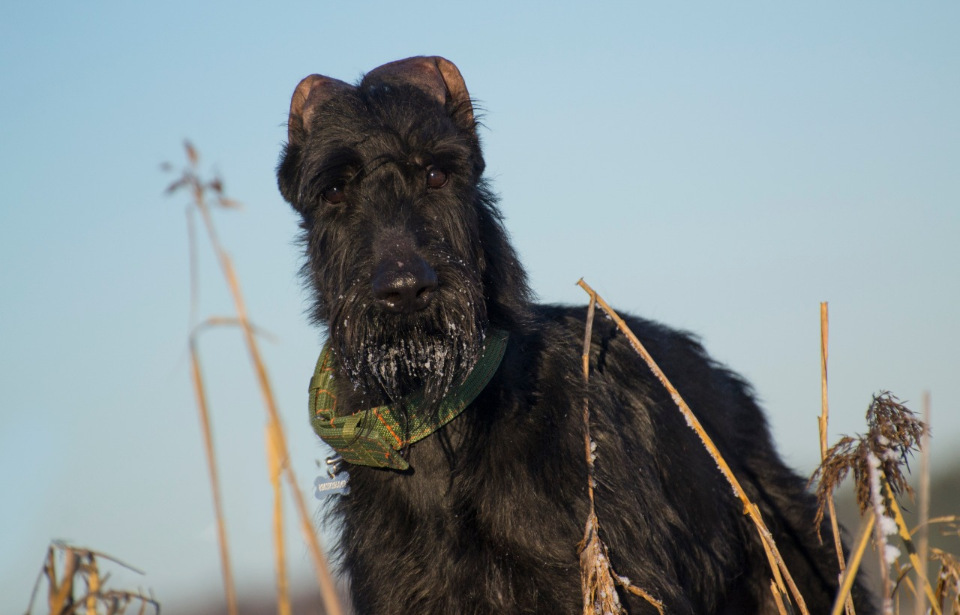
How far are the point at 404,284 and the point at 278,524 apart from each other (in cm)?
158

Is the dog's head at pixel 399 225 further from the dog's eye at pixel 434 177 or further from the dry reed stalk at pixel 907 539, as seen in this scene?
the dry reed stalk at pixel 907 539

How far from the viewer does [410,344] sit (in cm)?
354

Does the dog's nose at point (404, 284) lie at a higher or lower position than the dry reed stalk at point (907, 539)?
higher

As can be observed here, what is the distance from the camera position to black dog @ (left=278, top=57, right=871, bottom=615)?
3.57 metres

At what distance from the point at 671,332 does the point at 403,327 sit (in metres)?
2.53

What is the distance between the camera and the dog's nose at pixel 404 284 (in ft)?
11.0

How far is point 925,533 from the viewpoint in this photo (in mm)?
2340

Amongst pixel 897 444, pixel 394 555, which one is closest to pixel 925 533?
pixel 897 444

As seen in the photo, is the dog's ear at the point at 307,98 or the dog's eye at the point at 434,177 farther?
the dog's ear at the point at 307,98

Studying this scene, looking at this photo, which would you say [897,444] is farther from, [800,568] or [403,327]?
[800,568]

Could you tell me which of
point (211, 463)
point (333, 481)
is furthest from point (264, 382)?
point (333, 481)

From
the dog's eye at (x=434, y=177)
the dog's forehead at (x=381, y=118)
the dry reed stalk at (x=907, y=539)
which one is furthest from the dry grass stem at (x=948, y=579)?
the dog's forehead at (x=381, y=118)

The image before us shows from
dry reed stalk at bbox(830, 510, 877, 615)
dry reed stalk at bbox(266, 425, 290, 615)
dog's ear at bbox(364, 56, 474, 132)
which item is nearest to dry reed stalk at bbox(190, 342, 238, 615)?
dry reed stalk at bbox(266, 425, 290, 615)

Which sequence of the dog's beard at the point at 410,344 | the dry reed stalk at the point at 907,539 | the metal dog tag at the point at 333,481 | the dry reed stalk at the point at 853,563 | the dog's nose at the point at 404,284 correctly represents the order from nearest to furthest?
the dry reed stalk at the point at 853,563 < the dry reed stalk at the point at 907,539 < the dog's nose at the point at 404,284 < the dog's beard at the point at 410,344 < the metal dog tag at the point at 333,481
